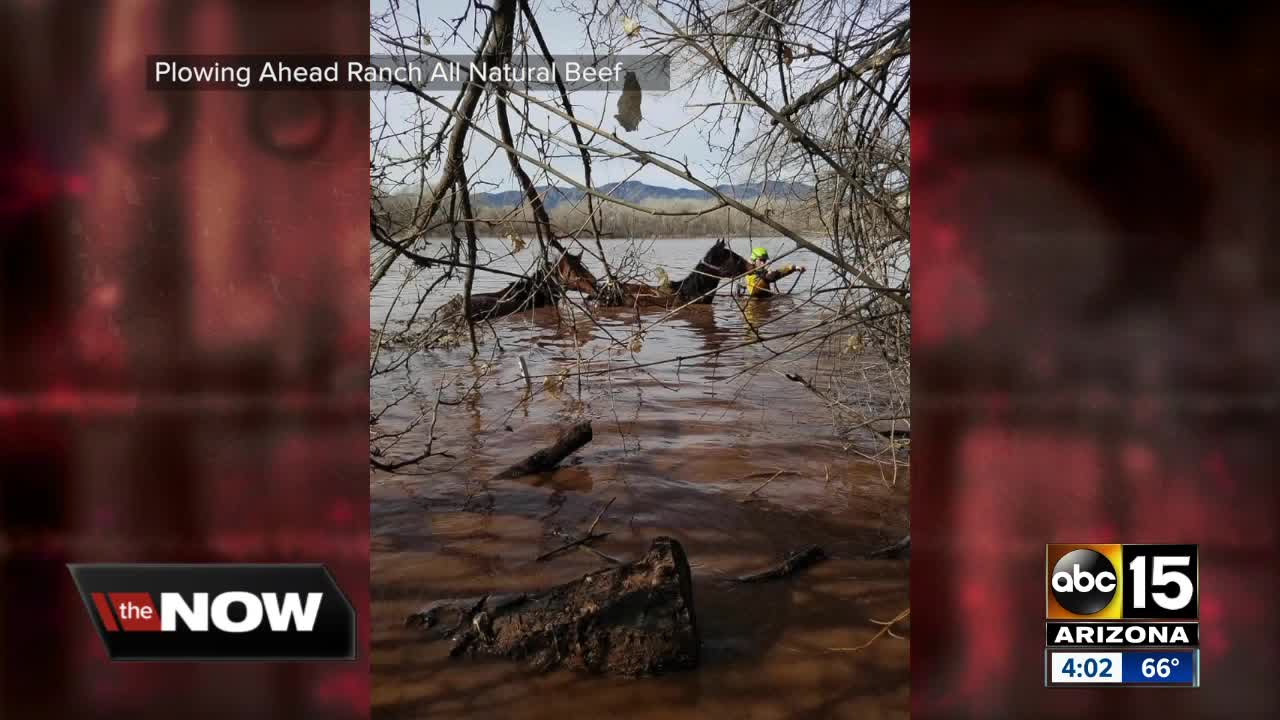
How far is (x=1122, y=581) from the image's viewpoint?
187 centimetres

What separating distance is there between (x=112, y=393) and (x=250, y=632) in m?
0.58

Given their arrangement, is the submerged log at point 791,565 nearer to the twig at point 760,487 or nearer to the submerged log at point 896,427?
the twig at point 760,487

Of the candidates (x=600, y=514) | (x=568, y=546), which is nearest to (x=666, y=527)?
(x=600, y=514)

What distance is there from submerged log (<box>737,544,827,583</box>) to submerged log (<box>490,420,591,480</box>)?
1450 millimetres

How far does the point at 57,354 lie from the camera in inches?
70.4

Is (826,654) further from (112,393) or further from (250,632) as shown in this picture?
(112,393)

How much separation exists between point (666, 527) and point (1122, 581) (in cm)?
221

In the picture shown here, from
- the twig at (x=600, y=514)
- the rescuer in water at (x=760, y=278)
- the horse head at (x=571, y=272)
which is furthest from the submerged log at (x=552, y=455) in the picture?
the rescuer in water at (x=760, y=278)

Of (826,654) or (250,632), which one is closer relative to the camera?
(250,632)

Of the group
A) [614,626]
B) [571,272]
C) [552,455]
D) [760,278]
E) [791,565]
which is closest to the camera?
[760,278]

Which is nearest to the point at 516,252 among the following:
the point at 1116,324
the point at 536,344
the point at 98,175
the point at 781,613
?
the point at 98,175

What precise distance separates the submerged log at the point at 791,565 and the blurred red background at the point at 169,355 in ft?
6.06
